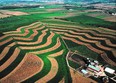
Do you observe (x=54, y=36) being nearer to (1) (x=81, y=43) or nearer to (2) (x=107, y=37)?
(1) (x=81, y=43)

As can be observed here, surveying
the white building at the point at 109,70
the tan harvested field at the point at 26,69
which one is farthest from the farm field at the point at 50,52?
the white building at the point at 109,70

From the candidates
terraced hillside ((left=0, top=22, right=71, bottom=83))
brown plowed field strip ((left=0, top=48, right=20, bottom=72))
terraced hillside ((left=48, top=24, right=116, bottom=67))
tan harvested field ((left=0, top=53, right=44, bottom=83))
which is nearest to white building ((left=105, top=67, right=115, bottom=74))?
terraced hillside ((left=48, top=24, right=116, bottom=67))

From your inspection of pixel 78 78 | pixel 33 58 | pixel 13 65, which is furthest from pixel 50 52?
pixel 78 78

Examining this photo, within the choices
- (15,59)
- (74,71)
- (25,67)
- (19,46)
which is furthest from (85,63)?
(19,46)

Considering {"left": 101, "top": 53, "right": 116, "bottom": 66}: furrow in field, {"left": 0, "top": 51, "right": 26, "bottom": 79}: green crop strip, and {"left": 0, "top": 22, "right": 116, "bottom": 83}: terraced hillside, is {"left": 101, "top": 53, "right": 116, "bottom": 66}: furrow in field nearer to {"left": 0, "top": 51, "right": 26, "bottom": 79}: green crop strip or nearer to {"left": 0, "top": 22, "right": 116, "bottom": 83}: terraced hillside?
{"left": 0, "top": 22, "right": 116, "bottom": 83}: terraced hillside

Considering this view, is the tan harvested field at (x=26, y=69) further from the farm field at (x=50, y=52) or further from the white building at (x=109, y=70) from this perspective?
the white building at (x=109, y=70)

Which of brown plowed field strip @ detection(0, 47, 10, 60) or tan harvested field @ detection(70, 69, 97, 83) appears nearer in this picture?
tan harvested field @ detection(70, 69, 97, 83)

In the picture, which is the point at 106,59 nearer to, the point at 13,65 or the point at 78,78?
the point at 78,78
